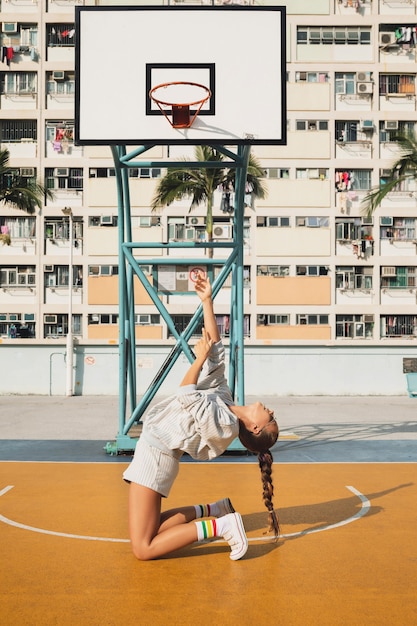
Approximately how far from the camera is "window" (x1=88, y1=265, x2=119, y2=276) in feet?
114

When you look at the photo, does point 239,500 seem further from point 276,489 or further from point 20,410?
point 20,410

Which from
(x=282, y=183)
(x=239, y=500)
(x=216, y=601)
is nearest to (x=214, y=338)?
(x=216, y=601)

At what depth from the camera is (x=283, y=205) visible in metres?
35.0

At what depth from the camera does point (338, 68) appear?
3606cm

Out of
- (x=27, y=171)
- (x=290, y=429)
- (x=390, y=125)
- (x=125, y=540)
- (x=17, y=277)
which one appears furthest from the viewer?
(x=390, y=125)

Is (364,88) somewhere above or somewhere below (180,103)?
above

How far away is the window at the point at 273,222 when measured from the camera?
3497cm

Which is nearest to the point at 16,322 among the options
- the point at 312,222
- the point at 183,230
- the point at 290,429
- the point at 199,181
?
the point at 183,230

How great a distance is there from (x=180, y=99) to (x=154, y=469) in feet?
23.4

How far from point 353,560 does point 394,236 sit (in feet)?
103

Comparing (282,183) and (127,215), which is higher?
(282,183)

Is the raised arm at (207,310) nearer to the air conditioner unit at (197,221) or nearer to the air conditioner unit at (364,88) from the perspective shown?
the air conditioner unit at (197,221)

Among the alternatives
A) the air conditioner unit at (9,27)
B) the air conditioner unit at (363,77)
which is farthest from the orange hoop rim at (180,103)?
the air conditioner unit at (9,27)

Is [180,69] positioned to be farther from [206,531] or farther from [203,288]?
[206,531]
